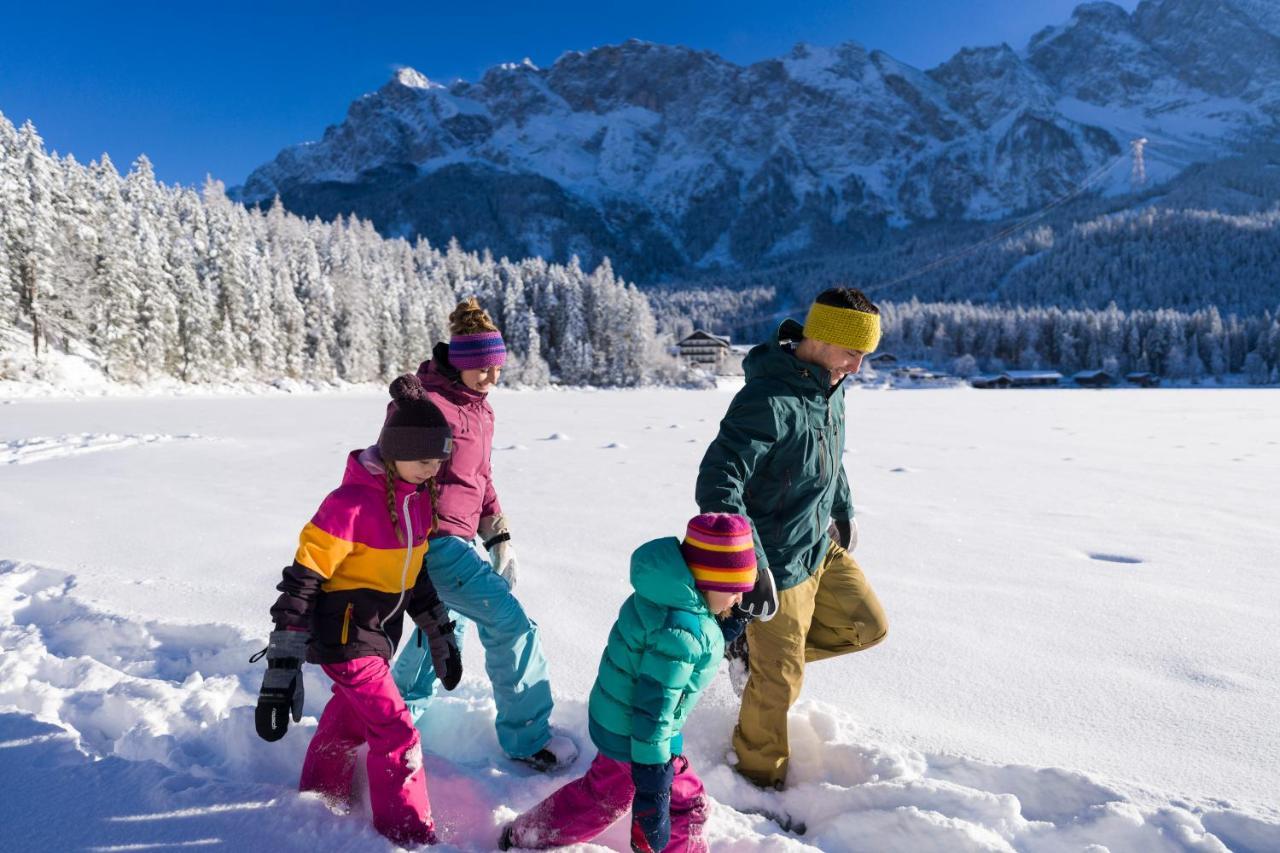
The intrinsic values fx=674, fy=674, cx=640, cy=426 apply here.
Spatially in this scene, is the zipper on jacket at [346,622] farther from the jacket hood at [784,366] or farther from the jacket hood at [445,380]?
the jacket hood at [784,366]

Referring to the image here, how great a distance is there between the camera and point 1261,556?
529 centimetres

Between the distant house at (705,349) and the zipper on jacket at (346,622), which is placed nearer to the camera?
the zipper on jacket at (346,622)

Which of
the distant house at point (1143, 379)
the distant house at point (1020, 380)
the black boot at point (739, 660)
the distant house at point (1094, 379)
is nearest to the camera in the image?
the black boot at point (739, 660)

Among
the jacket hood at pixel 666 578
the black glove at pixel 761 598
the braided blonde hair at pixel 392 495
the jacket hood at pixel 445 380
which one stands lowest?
the black glove at pixel 761 598

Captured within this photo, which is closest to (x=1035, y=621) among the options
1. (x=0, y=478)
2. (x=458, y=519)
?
(x=458, y=519)

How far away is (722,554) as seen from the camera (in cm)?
201

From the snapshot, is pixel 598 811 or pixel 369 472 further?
pixel 369 472

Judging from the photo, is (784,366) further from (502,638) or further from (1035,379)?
(1035,379)

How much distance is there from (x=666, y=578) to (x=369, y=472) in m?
1.14

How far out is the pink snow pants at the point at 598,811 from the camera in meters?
2.16

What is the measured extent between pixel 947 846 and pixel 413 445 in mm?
2199

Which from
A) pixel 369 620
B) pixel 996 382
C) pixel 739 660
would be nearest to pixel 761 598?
pixel 739 660

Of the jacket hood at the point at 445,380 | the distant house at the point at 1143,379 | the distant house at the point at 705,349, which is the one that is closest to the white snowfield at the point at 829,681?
the jacket hood at the point at 445,380

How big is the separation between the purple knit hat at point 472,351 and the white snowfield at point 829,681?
158cm
